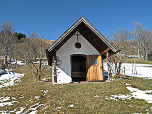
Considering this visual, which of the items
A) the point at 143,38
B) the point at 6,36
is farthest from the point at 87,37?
the point at 143,38

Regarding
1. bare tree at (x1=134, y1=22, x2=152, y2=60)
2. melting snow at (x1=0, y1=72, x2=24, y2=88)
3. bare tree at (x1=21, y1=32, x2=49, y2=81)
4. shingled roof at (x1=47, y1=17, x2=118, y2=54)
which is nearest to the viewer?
shingled roof at (x1=47, y1=17, x2=118, y2=54)

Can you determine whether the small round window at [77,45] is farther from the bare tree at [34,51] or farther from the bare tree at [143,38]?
the bare tree at [143,38]

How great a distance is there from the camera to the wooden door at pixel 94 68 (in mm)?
10625

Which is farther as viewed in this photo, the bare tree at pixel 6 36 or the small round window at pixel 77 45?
the bare tree at pixel 6 36

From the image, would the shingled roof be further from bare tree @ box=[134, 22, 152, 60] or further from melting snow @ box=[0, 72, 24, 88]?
bare tree @ box=[134, 22, 152, 60]

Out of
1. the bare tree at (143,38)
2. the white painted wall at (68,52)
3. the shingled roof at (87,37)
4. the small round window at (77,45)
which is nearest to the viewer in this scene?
the shingled roof at (87,37)

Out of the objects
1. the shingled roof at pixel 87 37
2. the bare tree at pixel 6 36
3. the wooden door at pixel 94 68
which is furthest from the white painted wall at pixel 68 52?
the bare tree at pixel 6 36

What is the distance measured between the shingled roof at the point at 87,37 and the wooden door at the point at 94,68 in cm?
86

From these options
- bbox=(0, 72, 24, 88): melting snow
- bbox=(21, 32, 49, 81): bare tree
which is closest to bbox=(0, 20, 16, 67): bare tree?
bbox=(21, 32, 49, 81): bare tree

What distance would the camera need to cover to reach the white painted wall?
10391 mm

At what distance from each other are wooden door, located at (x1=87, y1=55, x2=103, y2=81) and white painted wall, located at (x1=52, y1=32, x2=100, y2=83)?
1.65ft

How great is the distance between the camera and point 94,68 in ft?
35.2

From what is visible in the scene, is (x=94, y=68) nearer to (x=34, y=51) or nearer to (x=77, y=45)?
(x=77, y=45)

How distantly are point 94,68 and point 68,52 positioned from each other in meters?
2.91
